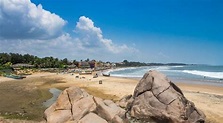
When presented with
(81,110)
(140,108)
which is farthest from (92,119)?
(140,108)

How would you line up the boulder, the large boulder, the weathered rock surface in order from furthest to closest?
the large boulder < the weathered rock surface < the boulder

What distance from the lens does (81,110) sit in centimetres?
1529

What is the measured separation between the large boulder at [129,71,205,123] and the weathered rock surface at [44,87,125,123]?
1284 millimetres

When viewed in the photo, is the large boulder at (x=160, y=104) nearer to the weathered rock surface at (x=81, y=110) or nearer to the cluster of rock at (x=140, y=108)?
the cluster of rock at (x=140, y=108)

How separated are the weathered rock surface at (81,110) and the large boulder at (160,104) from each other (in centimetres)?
128

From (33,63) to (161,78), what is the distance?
433 feet

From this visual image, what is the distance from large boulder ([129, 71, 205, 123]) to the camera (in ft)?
48.3

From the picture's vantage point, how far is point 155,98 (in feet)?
51.2

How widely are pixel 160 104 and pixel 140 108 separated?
4.15ft

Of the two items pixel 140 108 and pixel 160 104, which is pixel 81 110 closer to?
pixel 140 108

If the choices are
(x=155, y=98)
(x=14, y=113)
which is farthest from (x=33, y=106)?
(x=155, y=98)

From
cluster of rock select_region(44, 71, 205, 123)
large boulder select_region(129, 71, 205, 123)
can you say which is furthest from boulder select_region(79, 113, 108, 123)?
large boulder select_region(129, 71, 205, 123)

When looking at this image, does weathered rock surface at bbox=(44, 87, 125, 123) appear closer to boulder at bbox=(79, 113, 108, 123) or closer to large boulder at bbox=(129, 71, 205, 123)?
boulder at bbox=(79, 113, 108, 123)

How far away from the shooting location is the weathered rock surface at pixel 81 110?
14594 mm
